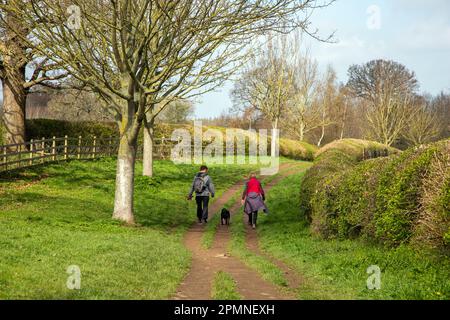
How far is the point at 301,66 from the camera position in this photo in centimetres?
5975

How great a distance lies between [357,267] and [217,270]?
2861mm

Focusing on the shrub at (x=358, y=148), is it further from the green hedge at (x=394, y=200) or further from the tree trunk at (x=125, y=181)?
the green hedge at (x=394, y=200)

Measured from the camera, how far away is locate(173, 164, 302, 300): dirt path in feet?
28.0

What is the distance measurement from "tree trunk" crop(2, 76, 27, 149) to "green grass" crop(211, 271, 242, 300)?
21.0m

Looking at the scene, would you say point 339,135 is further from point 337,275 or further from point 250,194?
point 337,275

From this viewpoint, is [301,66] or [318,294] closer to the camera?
[318,294]

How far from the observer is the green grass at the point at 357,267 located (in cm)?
831

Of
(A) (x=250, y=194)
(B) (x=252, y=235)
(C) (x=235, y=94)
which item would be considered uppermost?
(C) (x=235, y=94)

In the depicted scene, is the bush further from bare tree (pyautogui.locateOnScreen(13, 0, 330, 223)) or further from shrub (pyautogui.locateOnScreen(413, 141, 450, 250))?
shrub (pyautogui.locateOnScreen(413, 141, 450, 250))

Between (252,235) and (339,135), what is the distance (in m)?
60.1

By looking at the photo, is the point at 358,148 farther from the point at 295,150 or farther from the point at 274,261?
the point at 274,261

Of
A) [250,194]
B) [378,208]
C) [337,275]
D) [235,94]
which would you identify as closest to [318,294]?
[337,275]

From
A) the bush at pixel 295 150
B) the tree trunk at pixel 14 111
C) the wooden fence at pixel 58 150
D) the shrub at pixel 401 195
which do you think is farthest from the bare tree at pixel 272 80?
the shrub at pixel 401 195

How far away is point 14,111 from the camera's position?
92.5 ft
